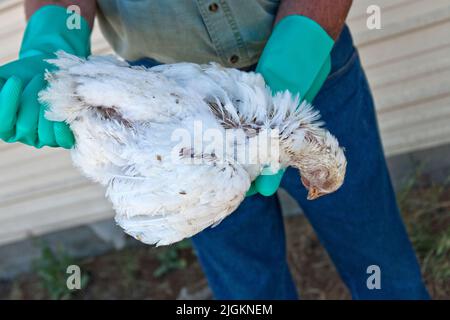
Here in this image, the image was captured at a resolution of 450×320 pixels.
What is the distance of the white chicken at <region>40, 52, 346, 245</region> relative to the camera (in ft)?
3.27

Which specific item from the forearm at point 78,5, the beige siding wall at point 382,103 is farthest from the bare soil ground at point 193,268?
the forearm at point 78,5

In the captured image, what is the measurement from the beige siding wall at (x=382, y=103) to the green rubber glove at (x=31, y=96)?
110 cm

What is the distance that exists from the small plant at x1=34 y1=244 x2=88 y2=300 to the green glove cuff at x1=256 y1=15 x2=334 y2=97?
194cm

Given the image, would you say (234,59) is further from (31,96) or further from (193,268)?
(193,268)

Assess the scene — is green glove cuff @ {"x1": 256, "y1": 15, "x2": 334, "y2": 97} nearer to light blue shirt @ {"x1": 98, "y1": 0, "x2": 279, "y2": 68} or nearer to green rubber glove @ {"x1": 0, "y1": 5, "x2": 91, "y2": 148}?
light blue shirt @ {"x1": 98, "y1": 0, "x2": 279, "y2": 68}

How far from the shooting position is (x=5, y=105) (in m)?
1.04

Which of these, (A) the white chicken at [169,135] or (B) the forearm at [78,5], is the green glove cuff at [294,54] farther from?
(B) the forearm at [78,5]

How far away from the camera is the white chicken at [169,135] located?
997 mm

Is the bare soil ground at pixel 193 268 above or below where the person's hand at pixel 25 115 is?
below

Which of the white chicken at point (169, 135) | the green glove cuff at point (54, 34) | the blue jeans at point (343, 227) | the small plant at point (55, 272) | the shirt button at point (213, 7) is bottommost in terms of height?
the small plant at point (55, 272)
